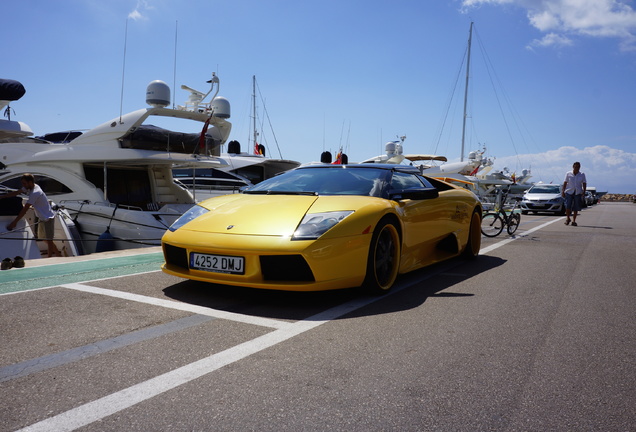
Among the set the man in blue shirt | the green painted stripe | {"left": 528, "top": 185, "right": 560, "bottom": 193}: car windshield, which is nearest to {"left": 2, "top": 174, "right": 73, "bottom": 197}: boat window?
the man in blue shirt

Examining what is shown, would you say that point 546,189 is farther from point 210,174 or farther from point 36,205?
point 36,205

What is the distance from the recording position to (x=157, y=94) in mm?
12914

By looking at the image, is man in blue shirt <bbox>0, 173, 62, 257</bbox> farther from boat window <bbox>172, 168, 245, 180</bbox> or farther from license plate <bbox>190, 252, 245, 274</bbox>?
boat window <bbox>172, 168, 245, 180</bbox>

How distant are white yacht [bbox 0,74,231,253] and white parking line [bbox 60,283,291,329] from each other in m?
7.19

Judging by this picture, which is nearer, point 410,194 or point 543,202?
point 410,194

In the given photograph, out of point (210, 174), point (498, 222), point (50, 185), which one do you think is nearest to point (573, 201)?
point (498, 222)

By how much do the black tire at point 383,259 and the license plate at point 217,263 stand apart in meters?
1.07

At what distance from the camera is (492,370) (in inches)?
103

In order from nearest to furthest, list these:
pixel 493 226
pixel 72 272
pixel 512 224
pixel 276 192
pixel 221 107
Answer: pixel 276 192 → pixel 72 272 → pixel 493 226 → pixel 512 224 → pixel 221 107

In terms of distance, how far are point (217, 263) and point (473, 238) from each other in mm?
4121

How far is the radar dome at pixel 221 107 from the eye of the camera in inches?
585

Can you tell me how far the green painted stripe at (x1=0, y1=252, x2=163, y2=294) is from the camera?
4488 millimetres

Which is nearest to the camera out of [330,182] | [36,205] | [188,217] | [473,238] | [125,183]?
[188,217]

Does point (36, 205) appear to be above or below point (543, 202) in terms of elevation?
below
